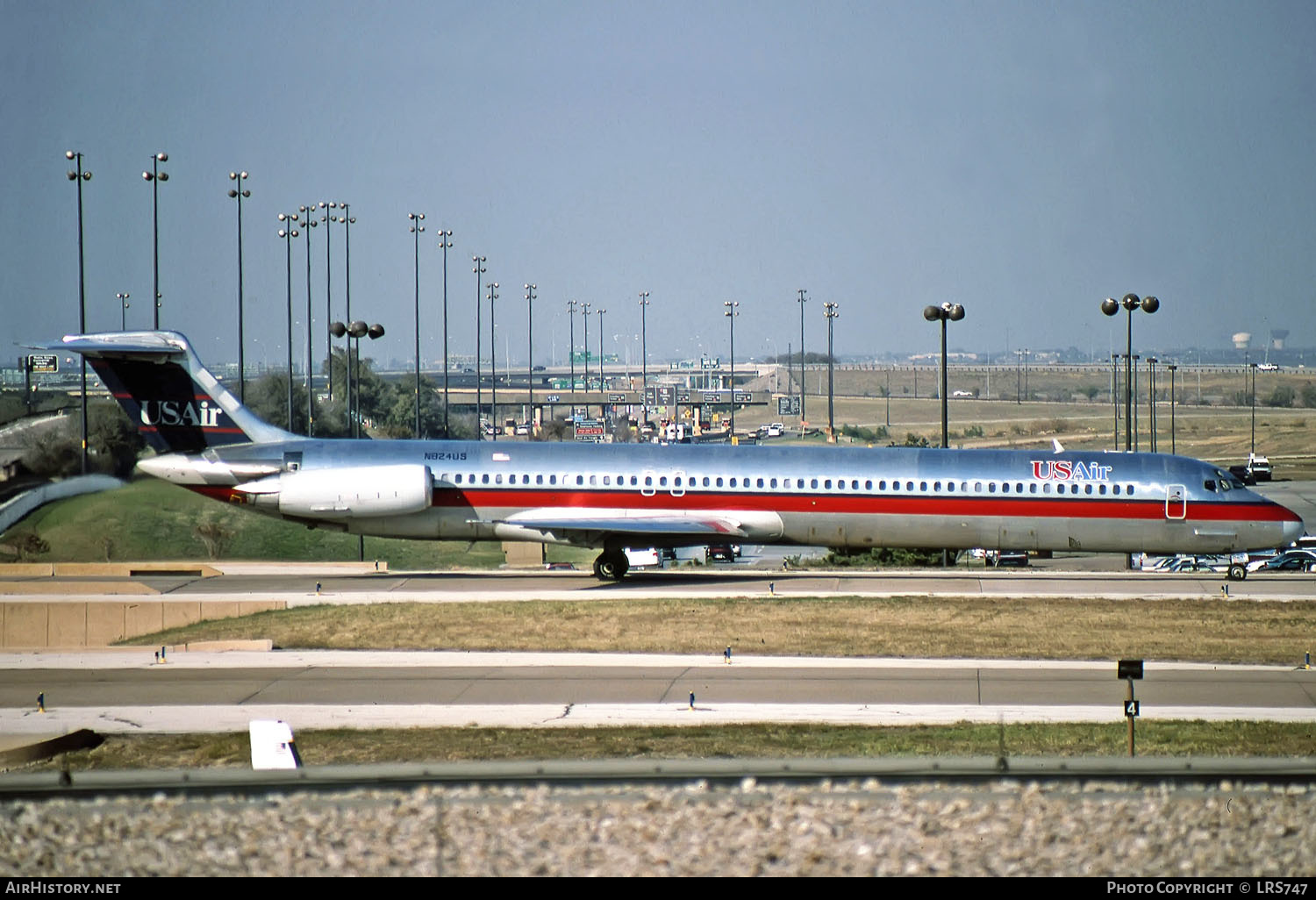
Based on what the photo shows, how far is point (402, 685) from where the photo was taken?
2192cm

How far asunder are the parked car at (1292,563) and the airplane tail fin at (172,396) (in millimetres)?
31067

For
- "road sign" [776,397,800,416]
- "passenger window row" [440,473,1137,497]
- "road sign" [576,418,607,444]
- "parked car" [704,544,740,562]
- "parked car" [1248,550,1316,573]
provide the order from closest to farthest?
"passenger window row" [440,473,1137,497] < "parked car" [1248,550,1316,573] < "parked car" [704,544,740,562] < "road sign" [576,418,607,444] < "road sign" [776,397,800,416]

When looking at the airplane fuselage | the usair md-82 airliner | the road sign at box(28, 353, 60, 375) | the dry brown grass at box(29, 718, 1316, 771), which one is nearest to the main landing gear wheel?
the usair md-82 airliner

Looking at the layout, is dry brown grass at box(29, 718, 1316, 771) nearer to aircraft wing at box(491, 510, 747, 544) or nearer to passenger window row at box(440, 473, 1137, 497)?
aircraft wing at box(491, 510, 747, 544)

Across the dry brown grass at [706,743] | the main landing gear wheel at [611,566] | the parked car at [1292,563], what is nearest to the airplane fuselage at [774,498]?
the main landing gear wheel at [611,566]

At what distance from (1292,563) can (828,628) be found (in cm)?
2396

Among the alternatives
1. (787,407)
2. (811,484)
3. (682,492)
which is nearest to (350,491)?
(682,492)

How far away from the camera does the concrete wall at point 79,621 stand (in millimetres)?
29141

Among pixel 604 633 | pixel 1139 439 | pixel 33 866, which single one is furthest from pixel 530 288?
pixel 33 866

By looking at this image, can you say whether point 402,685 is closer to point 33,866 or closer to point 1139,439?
point 33,866

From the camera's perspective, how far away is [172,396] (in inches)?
1326

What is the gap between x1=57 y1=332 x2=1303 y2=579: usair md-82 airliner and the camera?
A: 33.3 m

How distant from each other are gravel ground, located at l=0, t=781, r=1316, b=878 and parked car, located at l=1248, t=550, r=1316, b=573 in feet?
109
